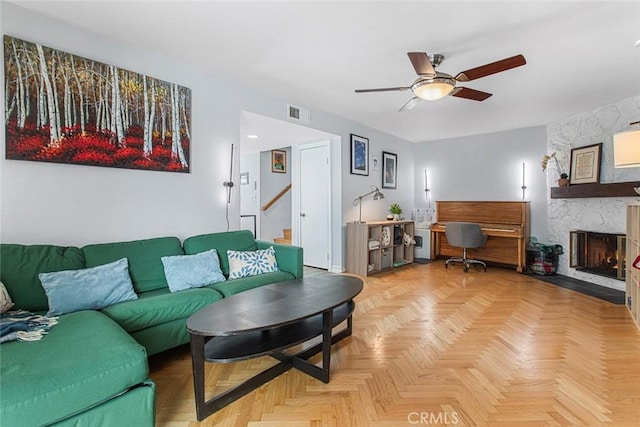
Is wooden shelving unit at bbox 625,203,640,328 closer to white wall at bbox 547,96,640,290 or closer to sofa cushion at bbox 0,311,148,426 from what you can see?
white wall at bbox 547,96,640,290

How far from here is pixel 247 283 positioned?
247cm

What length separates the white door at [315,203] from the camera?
485 centimetres

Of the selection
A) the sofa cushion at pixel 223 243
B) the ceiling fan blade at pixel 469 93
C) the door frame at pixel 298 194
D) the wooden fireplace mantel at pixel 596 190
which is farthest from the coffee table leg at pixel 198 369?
the wooden fireplace mantel at pixel 596 190

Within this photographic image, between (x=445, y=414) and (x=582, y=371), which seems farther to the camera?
(x=582, y=371)

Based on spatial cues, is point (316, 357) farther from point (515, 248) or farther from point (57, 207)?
point (515, 248)

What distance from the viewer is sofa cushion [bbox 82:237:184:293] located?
2.18m

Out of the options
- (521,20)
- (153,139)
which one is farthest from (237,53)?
(521,20)

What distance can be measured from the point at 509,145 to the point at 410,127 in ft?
5.84

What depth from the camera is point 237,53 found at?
261cm

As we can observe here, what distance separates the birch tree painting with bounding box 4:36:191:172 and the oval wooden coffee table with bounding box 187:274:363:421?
60.9 inches

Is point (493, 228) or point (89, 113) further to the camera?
point (493, 228)

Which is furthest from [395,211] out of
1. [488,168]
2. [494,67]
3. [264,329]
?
[264,329]

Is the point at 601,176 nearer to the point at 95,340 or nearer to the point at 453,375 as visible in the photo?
the point at 453,375

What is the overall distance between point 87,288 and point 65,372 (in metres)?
0.91
